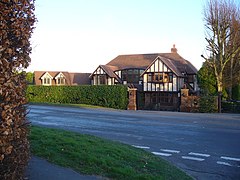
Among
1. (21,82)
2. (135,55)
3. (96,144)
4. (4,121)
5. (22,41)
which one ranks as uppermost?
(135,55)

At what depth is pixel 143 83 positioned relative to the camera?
4191cm

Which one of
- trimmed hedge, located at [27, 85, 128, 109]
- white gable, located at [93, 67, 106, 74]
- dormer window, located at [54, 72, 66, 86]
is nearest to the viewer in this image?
trimmed hedge, located at [27, 85, 128, 109]

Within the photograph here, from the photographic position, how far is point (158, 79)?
40906 millimetres

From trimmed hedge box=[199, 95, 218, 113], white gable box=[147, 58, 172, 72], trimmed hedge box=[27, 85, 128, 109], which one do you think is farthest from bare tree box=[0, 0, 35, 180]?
white gable box=[147, 58, 172, 72]

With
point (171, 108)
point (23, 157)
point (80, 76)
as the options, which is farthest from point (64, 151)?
point (80, 76)

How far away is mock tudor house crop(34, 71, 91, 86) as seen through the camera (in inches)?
2378

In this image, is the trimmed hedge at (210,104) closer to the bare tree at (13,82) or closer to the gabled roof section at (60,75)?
the bare tree at (13,82)

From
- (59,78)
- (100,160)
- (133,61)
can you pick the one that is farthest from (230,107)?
(59,78)

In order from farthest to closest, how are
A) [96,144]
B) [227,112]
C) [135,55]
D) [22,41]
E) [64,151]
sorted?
1. [135,55]
2. [227,112]
3. [96,144]
4. [64,151]
5. [22,41]

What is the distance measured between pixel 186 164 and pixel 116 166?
3143 millimetres

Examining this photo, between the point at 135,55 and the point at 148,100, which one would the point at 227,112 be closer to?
the point at 148,100

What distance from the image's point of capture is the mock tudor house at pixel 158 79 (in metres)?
40.4

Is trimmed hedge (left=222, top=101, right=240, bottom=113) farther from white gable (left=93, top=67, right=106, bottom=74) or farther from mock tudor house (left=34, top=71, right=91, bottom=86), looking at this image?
mock tudor house (left=34, top=71, right=91, bottom=86)

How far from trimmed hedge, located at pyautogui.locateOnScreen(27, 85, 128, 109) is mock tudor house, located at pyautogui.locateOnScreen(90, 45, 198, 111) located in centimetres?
320
